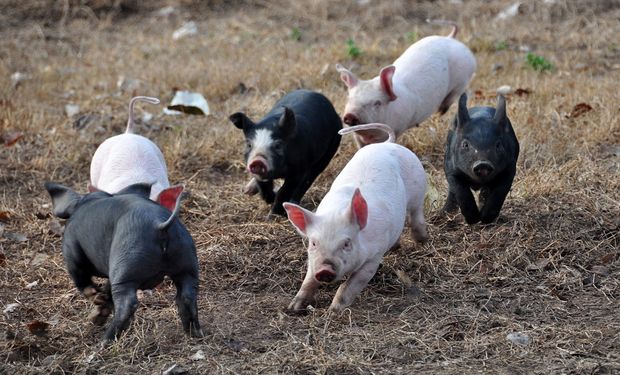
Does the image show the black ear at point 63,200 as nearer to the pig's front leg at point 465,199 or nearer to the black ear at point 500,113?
the pig's front leg at point 465,199

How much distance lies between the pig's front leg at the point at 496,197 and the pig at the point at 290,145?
1.15 meters

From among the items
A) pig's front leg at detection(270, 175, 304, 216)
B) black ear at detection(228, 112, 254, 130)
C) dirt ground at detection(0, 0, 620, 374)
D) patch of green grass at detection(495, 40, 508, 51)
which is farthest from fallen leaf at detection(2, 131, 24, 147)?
patch of green grass at detection(495, 40, 508, 51)

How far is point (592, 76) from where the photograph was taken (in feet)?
28.9

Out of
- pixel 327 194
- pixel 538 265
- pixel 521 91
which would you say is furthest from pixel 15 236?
pixel 521 91

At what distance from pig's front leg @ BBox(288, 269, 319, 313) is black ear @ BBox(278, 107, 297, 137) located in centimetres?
147

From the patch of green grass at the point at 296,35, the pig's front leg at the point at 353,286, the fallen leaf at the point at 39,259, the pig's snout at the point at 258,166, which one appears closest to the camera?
the pig's front leg at the point at 353,286

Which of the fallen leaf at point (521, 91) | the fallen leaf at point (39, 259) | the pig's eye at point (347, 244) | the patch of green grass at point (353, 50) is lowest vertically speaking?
the patch of green grass at point (353, 50)

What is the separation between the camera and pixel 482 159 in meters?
5.38

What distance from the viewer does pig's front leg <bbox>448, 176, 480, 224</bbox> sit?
5.61m

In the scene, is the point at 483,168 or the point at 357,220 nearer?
the point at 357,220

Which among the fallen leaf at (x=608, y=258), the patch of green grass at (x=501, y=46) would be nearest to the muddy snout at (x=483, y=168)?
the fallen leaf at (x=608, y=258)

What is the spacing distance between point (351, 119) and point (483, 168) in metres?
1.37

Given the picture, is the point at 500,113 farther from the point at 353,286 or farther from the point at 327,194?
the point at 353,286

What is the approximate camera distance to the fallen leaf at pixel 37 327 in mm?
4438
